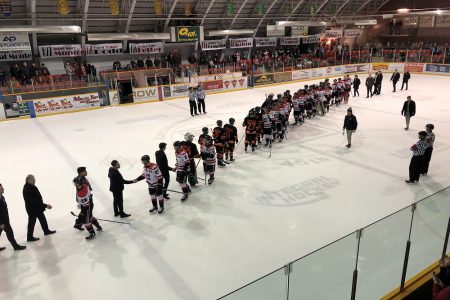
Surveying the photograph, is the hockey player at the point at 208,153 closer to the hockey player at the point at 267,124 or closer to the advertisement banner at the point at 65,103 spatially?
the hockey player at the point at 267,124

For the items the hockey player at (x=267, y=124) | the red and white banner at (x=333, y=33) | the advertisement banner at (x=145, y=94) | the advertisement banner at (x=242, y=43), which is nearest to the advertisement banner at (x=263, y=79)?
the advertisement banner at (x=242, y=43)

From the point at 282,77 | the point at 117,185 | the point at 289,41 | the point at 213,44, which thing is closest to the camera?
the point at 117,185

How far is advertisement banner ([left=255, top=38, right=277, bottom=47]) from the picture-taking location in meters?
32.2

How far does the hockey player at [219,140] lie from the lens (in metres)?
9.91

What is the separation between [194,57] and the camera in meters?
28.5

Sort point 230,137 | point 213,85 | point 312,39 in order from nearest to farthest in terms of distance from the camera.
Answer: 1. point 230,137
2. point 213,85
3. point 312,39

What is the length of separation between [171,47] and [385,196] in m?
24.0

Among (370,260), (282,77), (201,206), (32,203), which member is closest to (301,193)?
(201,206)

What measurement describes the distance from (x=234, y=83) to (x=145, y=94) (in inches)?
255

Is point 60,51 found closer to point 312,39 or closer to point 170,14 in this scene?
point 170,14

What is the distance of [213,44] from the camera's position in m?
29.2

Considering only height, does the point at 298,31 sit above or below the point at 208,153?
above

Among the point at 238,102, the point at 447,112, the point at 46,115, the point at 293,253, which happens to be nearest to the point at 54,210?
the point at 293,253

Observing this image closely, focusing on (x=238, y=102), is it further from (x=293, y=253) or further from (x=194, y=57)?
(x=293, y=253)
